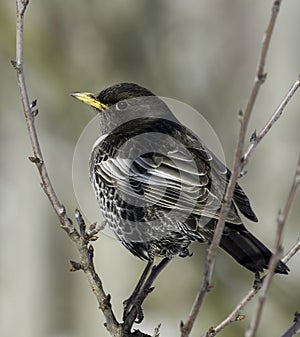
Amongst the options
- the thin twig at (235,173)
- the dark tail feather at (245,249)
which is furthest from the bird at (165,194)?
the thin twig at (235,173)

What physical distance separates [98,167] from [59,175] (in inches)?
190

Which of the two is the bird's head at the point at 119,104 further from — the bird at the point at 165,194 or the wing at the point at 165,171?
the wing at the point at 165,171

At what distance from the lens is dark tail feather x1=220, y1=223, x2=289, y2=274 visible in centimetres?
372

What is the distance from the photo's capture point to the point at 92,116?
8.32m

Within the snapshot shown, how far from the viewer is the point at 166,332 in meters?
8.45

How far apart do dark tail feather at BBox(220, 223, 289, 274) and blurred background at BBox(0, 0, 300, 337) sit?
4.13m

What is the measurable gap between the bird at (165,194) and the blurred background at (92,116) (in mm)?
3640

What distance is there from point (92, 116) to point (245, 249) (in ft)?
15.5

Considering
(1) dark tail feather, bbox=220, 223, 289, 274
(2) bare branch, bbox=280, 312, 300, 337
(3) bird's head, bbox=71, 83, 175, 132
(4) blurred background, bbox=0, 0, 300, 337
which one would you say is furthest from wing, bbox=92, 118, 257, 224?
(4) blurred background, bbox=0, 0, 300, 337

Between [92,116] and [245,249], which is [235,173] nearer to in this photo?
[245,249]

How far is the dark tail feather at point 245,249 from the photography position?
3721 millimetres

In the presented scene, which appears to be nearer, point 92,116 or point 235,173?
point 235,173

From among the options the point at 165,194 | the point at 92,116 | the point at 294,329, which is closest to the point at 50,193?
the point at 165,194

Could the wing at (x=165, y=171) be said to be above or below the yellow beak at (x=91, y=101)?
below
